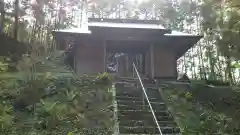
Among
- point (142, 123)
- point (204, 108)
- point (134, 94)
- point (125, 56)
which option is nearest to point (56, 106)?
point (142, 123)

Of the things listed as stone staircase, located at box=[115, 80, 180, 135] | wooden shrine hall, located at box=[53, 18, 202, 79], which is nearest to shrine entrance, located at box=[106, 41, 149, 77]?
wooden shrine hall, located at box=[53, 18, 202, 79]

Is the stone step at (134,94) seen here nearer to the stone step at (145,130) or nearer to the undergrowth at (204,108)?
the undergrowth at (204,108)

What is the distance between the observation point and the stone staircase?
761 cm

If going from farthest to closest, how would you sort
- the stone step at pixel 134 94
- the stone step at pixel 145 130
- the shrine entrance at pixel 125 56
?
1. the shrine entrance at pixel 125 56
2. the stone step at pixel 134 94
3. the stone step at pixel 145 130

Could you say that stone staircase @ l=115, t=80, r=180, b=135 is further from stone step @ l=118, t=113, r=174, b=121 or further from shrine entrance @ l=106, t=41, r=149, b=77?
shrine entrance @ l=106, t=41, r=149, b=77

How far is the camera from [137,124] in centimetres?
792

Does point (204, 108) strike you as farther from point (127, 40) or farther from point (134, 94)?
point (127, 40)

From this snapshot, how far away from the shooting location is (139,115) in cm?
845

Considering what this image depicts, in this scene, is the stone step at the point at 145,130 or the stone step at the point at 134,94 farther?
the stone step at the point at 134,94

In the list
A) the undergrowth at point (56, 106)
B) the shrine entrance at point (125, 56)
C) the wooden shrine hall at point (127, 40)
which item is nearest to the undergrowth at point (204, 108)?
the undergrowth at point (56, 106)

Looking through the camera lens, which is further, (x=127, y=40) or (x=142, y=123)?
(x=127, y=40)

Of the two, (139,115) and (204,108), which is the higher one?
(139,115)

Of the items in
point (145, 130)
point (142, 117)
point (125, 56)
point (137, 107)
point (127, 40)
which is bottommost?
point (145, 130)

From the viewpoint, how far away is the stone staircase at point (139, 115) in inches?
299
